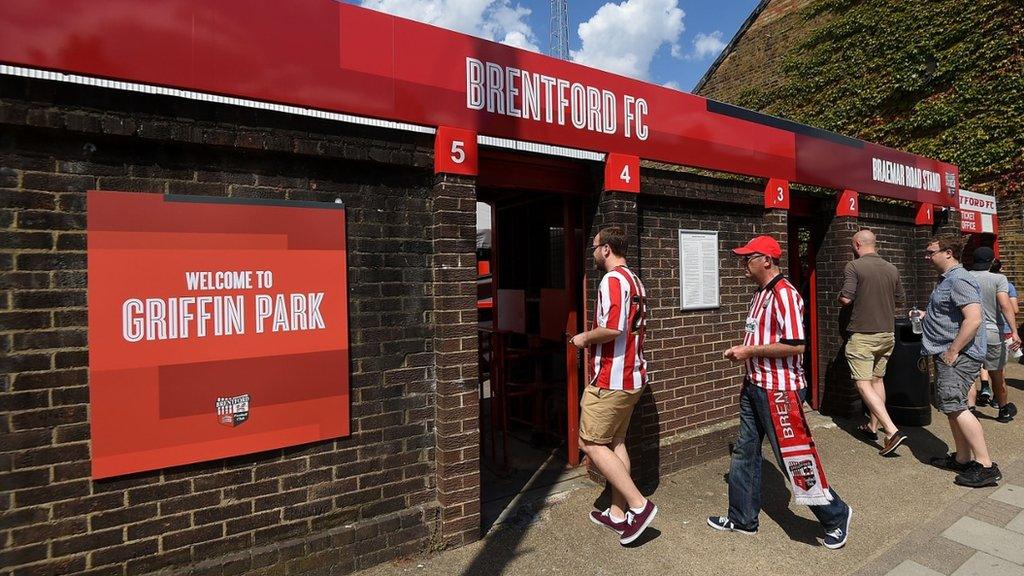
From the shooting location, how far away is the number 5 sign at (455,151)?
11.2 feet

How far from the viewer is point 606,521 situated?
12.0ft

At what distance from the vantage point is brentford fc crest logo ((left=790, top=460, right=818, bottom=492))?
10.7ft

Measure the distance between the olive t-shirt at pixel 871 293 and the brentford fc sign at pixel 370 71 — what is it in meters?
1.57

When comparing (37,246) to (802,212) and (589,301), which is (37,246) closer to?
(589,301)

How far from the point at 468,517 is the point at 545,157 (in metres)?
2.67

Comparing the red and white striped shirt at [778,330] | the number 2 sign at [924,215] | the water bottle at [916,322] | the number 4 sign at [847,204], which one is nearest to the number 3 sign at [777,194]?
the number 4 sign at [847,204]

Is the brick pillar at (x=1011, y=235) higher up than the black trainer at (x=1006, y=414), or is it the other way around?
the brick pillar at (x=1011, y=235)

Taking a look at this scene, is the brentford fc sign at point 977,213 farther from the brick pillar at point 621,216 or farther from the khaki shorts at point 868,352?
the brick pillar at point 621,216

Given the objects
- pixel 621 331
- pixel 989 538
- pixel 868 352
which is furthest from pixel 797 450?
pixel 868 352

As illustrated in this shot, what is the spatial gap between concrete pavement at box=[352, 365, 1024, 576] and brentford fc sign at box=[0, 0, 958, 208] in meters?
2.72

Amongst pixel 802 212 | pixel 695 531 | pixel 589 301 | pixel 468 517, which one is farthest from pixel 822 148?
pixel 468 517

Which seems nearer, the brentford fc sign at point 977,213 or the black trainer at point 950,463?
the black trainer at point 950,463

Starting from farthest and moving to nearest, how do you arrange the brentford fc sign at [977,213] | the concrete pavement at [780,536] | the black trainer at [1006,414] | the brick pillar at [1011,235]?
the brick pillar at [1011,235], the brentford fc sign at [977,213], the black trainer at [1006,414], the concrete pavement at [780,536]

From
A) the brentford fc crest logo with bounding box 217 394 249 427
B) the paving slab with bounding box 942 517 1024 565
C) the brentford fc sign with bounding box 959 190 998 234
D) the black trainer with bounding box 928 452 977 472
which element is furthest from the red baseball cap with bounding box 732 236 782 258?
the brentford fc sign with bounding box 959 190 998 234
